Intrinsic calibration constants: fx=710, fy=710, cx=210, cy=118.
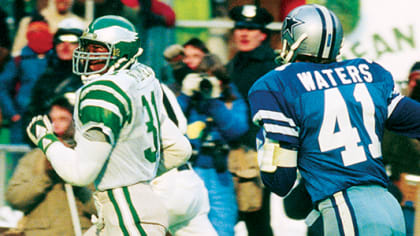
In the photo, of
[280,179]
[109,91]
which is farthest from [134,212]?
[280,179]

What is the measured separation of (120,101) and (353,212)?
50.4 inches

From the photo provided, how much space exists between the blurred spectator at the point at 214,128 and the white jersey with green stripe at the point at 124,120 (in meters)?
1.30

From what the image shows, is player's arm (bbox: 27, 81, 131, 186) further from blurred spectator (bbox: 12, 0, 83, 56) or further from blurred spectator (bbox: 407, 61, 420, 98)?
blurred spectator (bbox: 12, 0, 83, 56)

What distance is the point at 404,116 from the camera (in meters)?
3.56

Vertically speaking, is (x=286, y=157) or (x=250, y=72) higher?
(x=286, y=157)

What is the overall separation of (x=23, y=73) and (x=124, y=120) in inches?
128

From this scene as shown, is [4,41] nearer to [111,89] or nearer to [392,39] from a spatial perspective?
[111,89]

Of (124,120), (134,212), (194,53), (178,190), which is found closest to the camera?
(124,120)

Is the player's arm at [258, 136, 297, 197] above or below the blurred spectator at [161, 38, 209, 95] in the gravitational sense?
above

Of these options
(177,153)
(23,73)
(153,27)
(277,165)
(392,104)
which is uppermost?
(392,104)

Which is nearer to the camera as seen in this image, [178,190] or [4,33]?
[178,190]

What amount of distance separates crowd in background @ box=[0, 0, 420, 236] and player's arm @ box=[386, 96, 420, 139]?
1.08 metres

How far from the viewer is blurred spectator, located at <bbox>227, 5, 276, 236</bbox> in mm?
5516

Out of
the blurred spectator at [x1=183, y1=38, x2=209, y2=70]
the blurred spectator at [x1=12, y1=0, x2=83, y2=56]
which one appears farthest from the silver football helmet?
the blurred spectator at [x1=12, y1=0, x2=83, y2=56]
